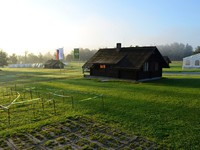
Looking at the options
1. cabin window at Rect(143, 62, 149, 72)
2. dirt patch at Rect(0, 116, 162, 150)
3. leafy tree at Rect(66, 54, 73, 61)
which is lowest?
dirt patch at Rect(0, 116, 162, 150)

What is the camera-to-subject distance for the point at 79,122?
8.62 m

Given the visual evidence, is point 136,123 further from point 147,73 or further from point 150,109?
point 147,73

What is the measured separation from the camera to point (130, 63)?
23578mm

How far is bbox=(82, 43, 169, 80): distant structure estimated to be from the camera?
23188 millimetres

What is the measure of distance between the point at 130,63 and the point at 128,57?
152cm

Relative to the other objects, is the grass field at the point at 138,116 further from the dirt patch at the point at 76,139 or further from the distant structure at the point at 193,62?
the distant structure at the point at 193,62

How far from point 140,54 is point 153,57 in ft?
6.74

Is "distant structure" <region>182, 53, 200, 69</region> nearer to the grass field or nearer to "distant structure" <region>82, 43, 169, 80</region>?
"distant structure" <region>82, 43, 169, 80</region>

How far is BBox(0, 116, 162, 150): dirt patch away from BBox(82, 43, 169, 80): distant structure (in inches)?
599

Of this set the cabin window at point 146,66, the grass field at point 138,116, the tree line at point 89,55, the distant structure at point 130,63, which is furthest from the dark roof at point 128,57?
the tree line at point 89,55

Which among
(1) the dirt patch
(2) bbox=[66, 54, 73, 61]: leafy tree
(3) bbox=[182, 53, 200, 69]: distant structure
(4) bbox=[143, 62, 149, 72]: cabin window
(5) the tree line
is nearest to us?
(1) the dirt patch

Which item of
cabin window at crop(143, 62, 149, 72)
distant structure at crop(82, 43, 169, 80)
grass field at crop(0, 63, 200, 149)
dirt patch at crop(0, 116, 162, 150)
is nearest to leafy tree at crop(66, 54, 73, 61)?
distant structure at crop(82, 43, 169, 80)

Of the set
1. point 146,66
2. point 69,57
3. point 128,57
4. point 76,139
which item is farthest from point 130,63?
point 69,57

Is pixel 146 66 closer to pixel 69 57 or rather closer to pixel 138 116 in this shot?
pixel 138 116
